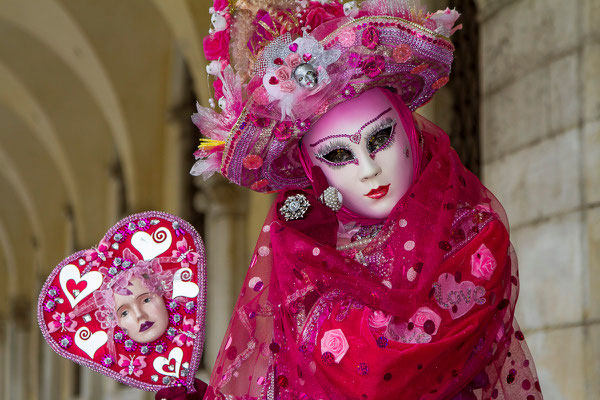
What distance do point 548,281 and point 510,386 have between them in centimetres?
130

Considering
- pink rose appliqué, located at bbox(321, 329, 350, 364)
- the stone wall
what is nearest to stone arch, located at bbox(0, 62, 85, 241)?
the stone wall

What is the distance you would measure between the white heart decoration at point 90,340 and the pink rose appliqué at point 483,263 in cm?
111

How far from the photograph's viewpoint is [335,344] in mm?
2209

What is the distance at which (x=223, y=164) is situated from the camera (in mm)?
2484

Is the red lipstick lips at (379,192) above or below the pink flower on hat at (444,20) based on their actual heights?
below

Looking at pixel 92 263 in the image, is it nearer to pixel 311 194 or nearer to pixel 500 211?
pixel 311 194

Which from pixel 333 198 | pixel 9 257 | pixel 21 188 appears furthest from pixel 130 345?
pixel 9 257

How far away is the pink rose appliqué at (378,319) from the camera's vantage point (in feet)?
7.14

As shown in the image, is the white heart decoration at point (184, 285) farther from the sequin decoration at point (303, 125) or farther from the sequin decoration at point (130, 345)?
the sequin decoration at point (303, 125)

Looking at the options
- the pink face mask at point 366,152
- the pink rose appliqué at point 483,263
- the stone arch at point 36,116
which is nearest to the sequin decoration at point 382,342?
the pink rose appliqué at point 483,263

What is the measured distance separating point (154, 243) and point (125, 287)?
0.17 metres

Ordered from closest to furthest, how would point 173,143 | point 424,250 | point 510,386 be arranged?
1. point 424,250
2. point 510,386
3. point 173,143

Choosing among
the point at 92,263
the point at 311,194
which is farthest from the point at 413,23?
the point at 92,263

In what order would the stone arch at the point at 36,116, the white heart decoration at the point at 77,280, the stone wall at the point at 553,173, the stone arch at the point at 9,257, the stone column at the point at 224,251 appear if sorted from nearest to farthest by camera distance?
the white heart decoration at the point at 77,280
the stone wall at the point at 553,173
the stone column at the point at 224,251
the stone arch at the point at 36,116
the stone arch at the point at 9,257
